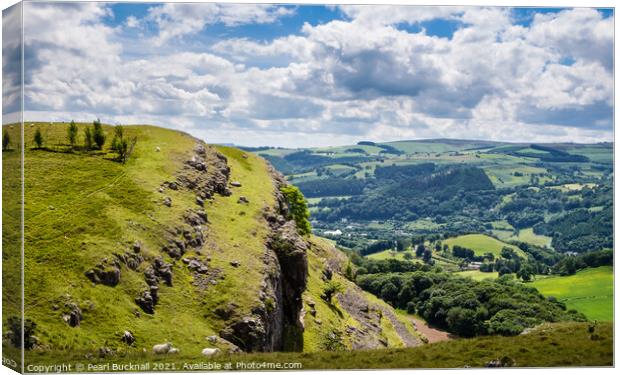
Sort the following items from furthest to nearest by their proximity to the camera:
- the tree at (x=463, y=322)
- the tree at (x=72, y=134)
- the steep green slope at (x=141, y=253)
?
1. the tree at (x=463, y=322)
2. the tree at (x=72, y=134)
3. the steep green slope at (x=141, y=253)

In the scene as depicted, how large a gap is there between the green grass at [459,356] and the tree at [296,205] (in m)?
51.1

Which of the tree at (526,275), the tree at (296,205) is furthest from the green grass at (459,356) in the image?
the tree at (526,275)

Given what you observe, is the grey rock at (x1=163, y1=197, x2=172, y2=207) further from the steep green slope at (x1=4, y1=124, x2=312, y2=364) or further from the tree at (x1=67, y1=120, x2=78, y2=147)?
the tree at (x1=67, y1=120, x2=78, y2=147)

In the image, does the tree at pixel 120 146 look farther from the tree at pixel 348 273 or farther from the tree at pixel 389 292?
the tree at pixel 389 292

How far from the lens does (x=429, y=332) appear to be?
82.9m

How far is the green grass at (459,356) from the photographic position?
109 feet

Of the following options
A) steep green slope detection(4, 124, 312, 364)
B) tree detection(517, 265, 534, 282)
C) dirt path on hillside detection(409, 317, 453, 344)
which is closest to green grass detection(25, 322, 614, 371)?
steep green slope detection(4, 124, 312, 364)

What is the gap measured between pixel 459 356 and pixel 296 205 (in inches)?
2185

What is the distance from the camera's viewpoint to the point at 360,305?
85375 mm

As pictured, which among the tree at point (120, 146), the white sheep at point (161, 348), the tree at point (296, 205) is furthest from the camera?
the tree at point (296, 205)

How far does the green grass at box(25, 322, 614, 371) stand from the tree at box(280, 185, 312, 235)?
168ft

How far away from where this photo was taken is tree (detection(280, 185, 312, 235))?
8669cm

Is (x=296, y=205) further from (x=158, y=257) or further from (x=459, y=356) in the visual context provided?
(x=459, y=356)

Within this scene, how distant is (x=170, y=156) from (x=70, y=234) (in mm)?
22474
